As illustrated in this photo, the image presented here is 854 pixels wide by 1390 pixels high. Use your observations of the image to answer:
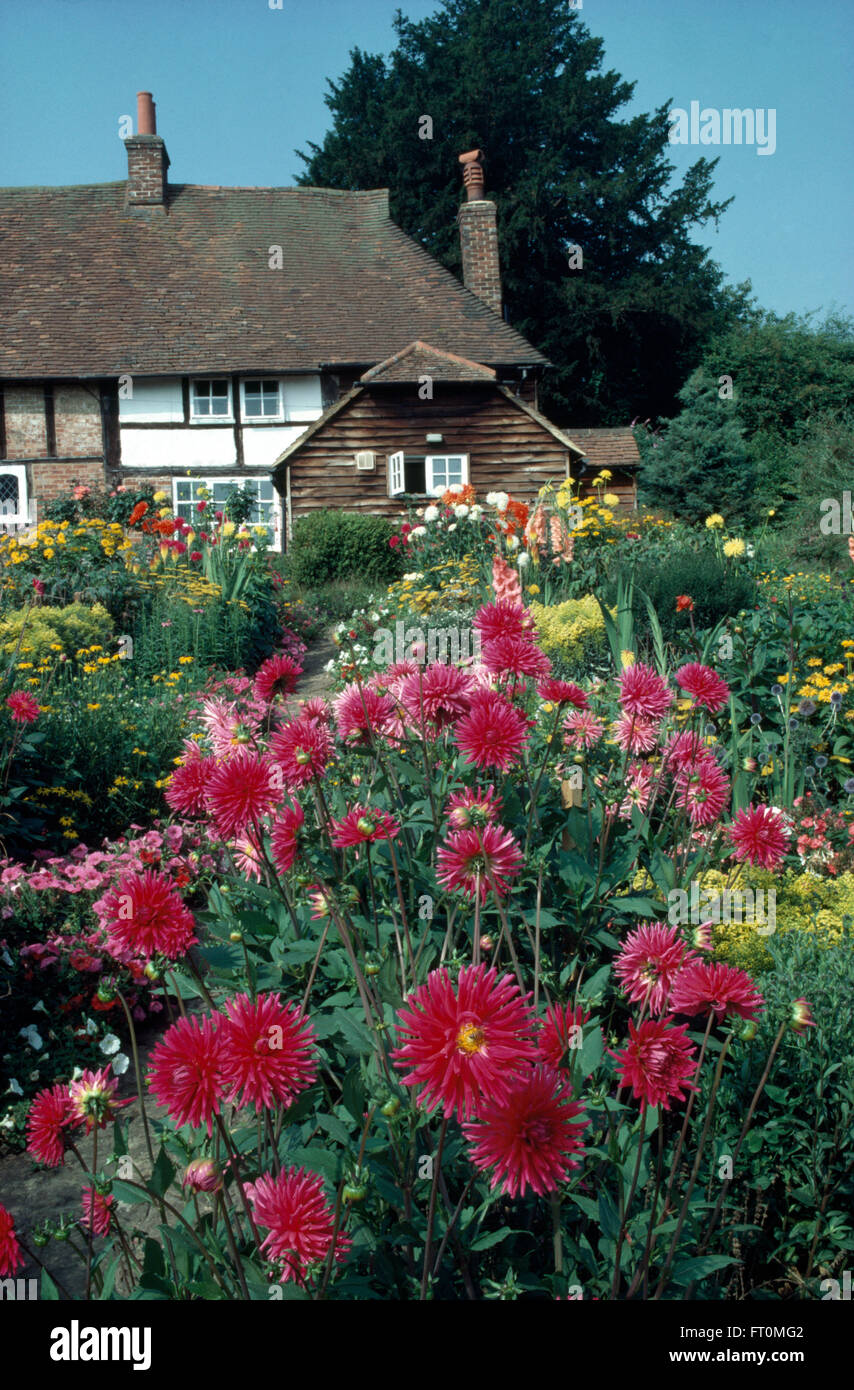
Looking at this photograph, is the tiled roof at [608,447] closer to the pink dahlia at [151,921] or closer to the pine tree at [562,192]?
the pine tree at [562,192]

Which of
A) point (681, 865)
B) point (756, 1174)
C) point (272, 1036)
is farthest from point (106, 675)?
point (272, 1036)

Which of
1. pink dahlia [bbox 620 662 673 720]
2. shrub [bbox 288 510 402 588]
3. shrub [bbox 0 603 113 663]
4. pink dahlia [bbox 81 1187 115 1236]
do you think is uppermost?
shrub [bbox 288 510 402 588]

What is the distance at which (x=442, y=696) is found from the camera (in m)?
1.84

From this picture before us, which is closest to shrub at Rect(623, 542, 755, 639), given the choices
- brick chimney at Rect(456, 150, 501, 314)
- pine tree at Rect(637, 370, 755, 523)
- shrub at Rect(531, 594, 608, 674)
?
shrub at Rect(531, 594, 608, 674)

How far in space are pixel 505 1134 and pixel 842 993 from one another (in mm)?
1384

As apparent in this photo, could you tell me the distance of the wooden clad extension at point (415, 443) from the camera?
17.6m

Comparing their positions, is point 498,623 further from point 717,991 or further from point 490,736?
point 717,991

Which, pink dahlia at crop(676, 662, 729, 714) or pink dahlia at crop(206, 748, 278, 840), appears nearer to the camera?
pink dahlia at crop(206, 748, 278, 840)

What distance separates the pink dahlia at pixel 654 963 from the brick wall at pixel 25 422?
20.2 meters

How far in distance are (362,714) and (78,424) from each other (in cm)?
1941

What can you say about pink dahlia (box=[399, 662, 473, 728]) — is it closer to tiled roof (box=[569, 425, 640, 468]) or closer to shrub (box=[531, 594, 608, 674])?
shrub (box=[531, 594, 608, 674])

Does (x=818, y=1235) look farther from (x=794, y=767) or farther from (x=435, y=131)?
(x=435, y=131)

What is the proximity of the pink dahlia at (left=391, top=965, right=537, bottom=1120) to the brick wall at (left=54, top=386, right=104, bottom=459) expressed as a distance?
20.2 metres

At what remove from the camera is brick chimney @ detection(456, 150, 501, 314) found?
70.4 ft
